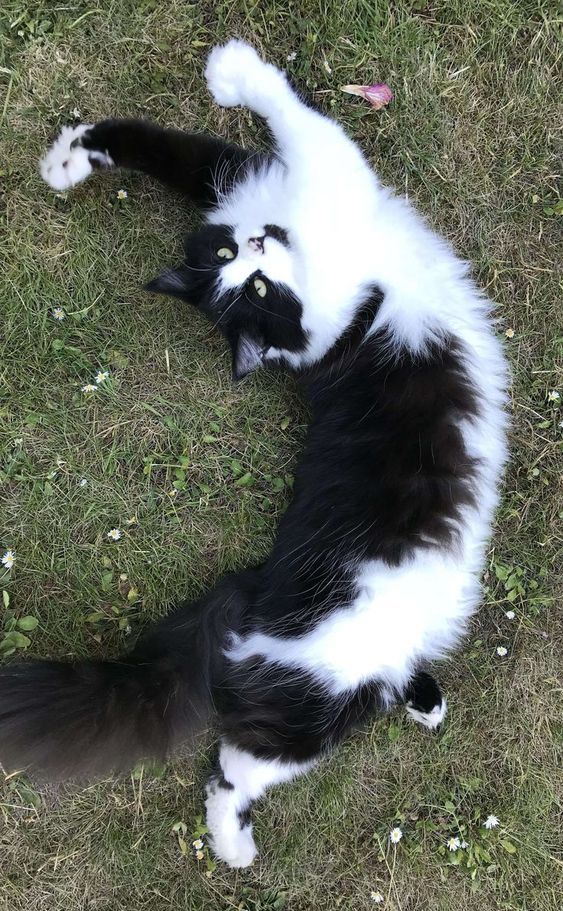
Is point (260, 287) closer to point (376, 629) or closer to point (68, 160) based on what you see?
point (68, 160)

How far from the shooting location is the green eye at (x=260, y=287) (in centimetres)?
205

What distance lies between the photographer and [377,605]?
1981 mm

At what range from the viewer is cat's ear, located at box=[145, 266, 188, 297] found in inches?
83.4

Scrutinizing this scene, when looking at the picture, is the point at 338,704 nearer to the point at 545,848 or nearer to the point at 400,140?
the point at 545,848

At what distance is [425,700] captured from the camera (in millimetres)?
2396

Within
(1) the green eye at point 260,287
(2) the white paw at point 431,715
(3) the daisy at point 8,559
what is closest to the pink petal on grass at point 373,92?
(1) the green eye at point 260,287

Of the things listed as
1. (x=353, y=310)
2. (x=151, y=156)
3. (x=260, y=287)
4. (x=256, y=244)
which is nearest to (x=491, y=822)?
(x=353, y=310)

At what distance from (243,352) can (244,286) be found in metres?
0.24

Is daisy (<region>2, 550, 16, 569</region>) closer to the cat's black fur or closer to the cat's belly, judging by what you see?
the cat's black fur

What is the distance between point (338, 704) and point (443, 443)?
3.18 ft

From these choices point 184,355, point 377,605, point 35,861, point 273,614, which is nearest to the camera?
point 377,605

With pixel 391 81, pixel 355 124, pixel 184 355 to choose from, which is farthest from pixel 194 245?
pixel 391 81

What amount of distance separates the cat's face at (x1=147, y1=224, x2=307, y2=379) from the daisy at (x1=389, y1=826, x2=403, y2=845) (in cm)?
199

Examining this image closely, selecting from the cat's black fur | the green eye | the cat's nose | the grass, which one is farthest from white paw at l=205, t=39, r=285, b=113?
the green eye
